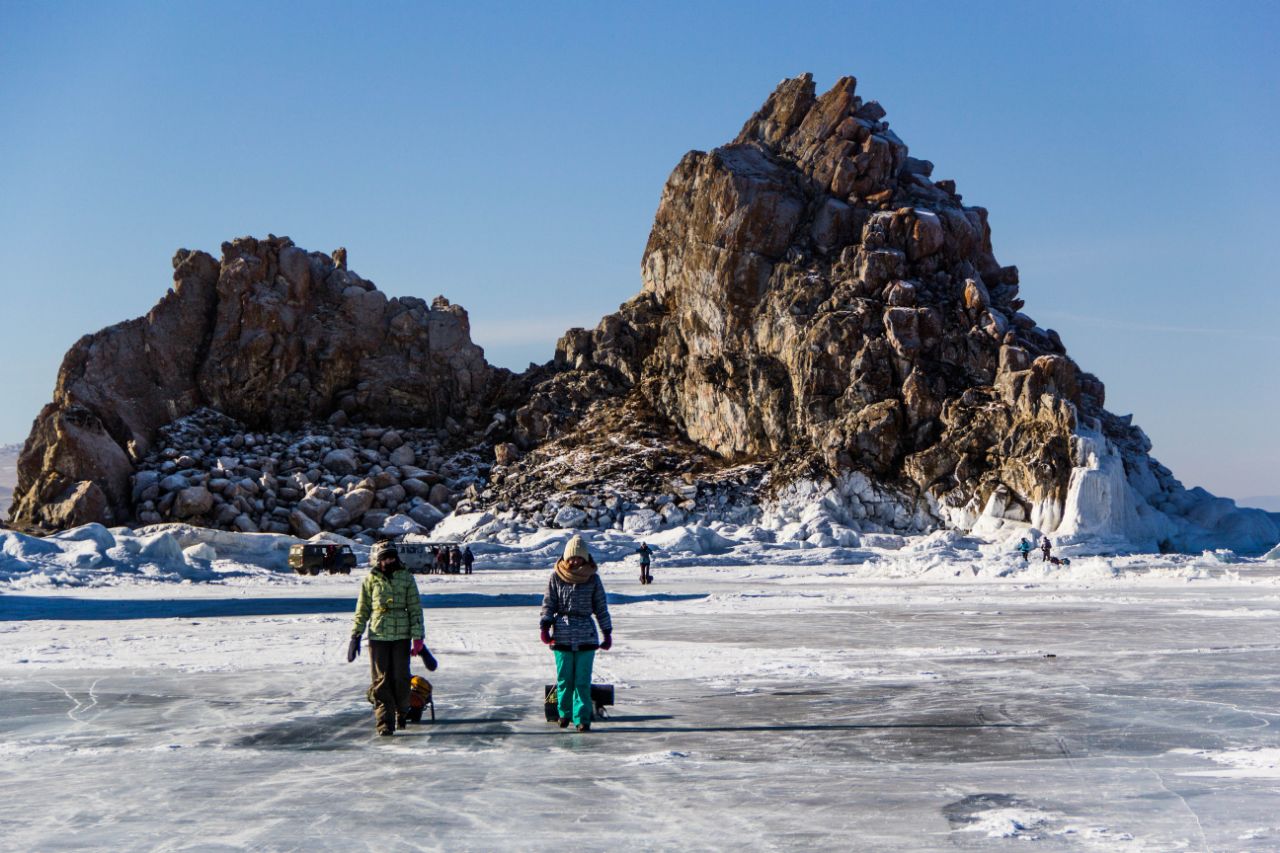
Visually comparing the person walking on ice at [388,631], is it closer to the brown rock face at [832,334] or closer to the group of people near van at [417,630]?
the group of people near van at [417,630]

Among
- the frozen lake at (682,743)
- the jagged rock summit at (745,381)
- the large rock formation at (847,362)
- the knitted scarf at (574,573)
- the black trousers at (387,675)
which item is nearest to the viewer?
the frozen lake at (682,743)

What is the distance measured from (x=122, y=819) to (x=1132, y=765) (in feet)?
23.0

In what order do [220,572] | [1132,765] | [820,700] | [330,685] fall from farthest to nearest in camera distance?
[220,572] < [330,685] < [820,700] < [1132,765]

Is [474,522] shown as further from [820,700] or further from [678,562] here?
[820,700]

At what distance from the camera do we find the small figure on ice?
1131 centimetres

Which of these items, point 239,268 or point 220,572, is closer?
point 220,572

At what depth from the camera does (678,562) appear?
5725 cm

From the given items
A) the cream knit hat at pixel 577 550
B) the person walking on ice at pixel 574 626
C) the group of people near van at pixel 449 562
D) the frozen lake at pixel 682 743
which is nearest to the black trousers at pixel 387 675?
the frozen lake at pixel 682 743

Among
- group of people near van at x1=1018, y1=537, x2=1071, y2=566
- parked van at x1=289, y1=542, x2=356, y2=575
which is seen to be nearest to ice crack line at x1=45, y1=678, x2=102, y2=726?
parked van at x1=289, y1=542, x2=356, y2=575

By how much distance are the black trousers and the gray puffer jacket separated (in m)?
1.32

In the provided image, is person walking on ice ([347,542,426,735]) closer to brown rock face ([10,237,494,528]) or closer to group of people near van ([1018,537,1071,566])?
group of people near van ([1018,537,1071,566])

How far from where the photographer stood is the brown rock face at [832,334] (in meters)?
70.4

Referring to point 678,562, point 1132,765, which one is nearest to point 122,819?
point 1132,765

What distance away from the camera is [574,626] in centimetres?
1155
